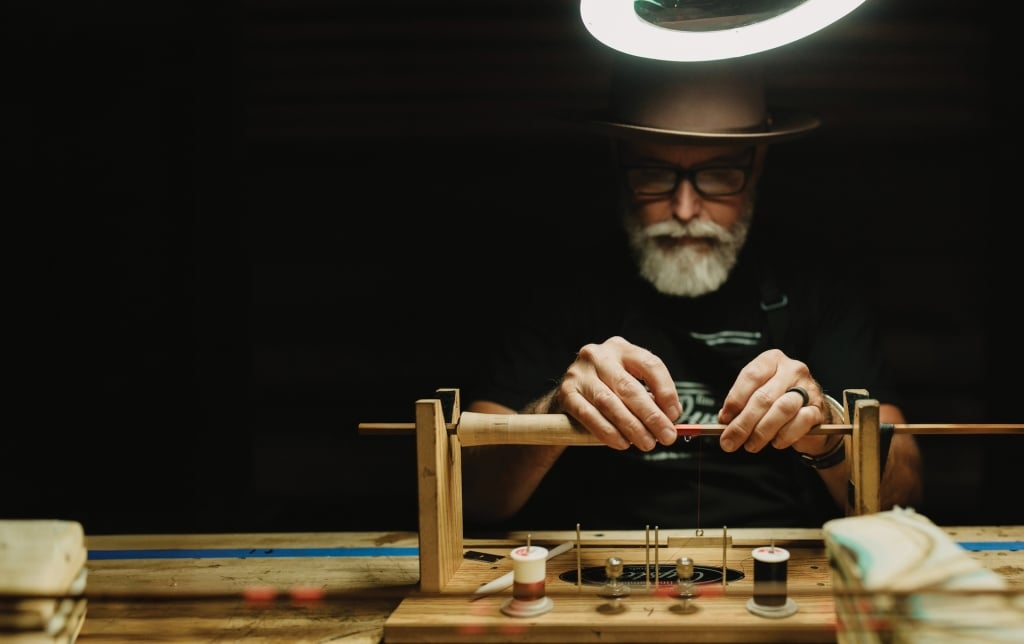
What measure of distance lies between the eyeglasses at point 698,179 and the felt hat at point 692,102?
5.7 inches

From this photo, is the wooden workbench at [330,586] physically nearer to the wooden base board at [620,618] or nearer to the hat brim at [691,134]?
the wooden base board at [620,618]

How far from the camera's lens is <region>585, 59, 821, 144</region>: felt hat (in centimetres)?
282

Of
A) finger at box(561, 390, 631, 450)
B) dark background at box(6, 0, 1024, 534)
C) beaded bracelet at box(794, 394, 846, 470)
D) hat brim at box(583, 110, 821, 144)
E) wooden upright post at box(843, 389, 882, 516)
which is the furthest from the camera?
dark background at box(6, 0, 1024, 534)

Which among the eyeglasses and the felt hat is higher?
the felt hat

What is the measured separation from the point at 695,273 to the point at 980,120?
2.18 meters

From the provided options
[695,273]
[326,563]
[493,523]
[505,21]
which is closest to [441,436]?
[326,563]

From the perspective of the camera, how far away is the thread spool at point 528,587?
1.54 m

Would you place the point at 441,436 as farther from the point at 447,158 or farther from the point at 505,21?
the point at 505,21

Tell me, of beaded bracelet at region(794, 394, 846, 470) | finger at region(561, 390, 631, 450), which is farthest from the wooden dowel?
beaded bracelet at region(794, 394, 846, 470)

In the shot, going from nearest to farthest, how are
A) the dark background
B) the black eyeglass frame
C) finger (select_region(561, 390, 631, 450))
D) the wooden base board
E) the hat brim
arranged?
the wooden base board, finger (select_region(561, 390, 631, 450)), the hat brim, the black eyeglass frame, the dark background

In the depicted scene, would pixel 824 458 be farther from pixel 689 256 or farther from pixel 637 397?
pixel 689 256

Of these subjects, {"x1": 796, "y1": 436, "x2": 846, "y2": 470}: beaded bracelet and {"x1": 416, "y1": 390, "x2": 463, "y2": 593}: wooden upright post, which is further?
{"x1": 796, "y1": 436, "x2": 846, "y2": 470}: beaded bracelet

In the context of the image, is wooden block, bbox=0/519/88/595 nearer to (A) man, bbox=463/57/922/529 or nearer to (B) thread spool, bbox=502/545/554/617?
(B) thread spool, bbox=502/545/554/617

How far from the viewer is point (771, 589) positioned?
150 cm
